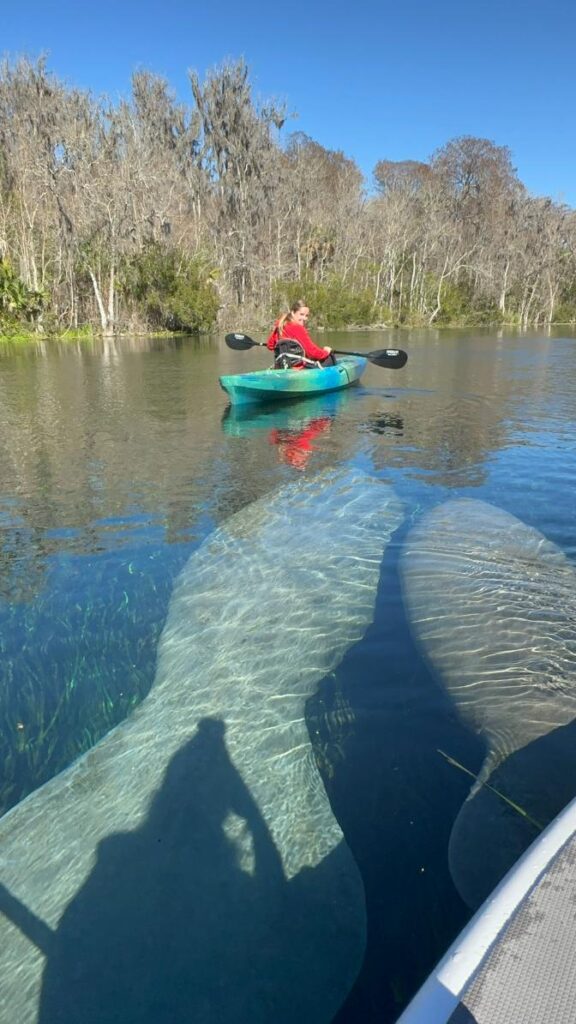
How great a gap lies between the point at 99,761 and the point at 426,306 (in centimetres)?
4803

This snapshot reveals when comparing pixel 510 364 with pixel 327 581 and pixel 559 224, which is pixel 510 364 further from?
pixel 559 224

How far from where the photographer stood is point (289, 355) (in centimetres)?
1190

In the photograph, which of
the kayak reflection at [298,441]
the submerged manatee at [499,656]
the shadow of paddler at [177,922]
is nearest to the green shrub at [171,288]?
the kayak reflection at [298,441]

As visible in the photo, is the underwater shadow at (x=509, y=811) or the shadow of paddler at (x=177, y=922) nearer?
the shadow of paddler at (x=177, y=922)

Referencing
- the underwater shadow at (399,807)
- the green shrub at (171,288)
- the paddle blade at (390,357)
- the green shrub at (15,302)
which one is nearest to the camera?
the underwater shadow at (399,807)

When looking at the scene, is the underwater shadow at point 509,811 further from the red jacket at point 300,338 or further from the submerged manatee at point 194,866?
the red jacket at point 300,338

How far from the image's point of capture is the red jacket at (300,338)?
38.9ft

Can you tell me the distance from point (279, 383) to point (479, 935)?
34.5ft

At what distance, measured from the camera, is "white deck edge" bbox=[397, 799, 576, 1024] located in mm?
1046

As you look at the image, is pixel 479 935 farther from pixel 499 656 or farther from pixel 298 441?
pixel 298 441

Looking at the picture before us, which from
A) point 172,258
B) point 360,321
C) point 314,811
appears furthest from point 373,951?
point 360,321

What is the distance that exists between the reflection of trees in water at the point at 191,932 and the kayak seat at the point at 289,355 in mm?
10213

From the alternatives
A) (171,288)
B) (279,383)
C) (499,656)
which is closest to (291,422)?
(279,383)

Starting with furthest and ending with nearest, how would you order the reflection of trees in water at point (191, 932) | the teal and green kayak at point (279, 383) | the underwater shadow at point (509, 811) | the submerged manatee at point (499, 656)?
→ the teal and green kayak at point (279, 383)
the submerged manatee at point (499, 656)
the underwater shadow at point (509, 811)
the reflection of trees in water at point (191, 932)
